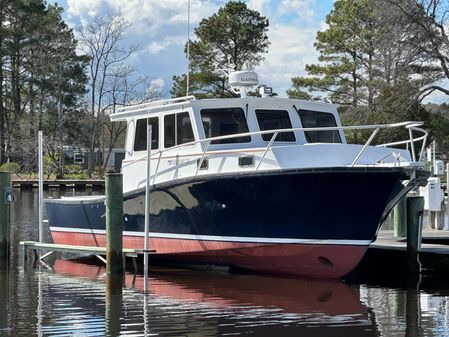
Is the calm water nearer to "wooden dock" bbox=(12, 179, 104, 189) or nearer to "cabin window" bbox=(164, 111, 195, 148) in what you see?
"cabin window" bbox=(164, 111, 195, 148)

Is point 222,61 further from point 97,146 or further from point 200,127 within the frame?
point 200,127

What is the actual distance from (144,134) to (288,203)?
4170mm

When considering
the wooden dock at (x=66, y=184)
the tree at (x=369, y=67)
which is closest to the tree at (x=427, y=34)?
the tree at (x=369, y=67)

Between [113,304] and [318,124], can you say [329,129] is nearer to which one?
[318,124]

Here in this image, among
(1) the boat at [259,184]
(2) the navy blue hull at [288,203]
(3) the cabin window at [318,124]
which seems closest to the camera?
(2) the navy blue hull at [288,203]

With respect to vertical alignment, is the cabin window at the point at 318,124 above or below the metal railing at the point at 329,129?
above

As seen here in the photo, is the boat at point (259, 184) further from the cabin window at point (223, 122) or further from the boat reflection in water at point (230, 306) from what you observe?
the boat reflection in water at point (230, 306)

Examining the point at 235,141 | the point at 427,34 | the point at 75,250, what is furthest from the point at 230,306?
the point at 427,34

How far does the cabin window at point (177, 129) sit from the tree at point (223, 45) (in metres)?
34.2

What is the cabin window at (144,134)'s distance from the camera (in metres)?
15.6

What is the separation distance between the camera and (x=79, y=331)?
10109mm

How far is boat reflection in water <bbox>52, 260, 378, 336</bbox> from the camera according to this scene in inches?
410

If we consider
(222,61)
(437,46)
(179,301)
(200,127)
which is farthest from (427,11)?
(179,301)

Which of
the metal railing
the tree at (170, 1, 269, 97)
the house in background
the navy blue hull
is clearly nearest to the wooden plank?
the navy blue hull
